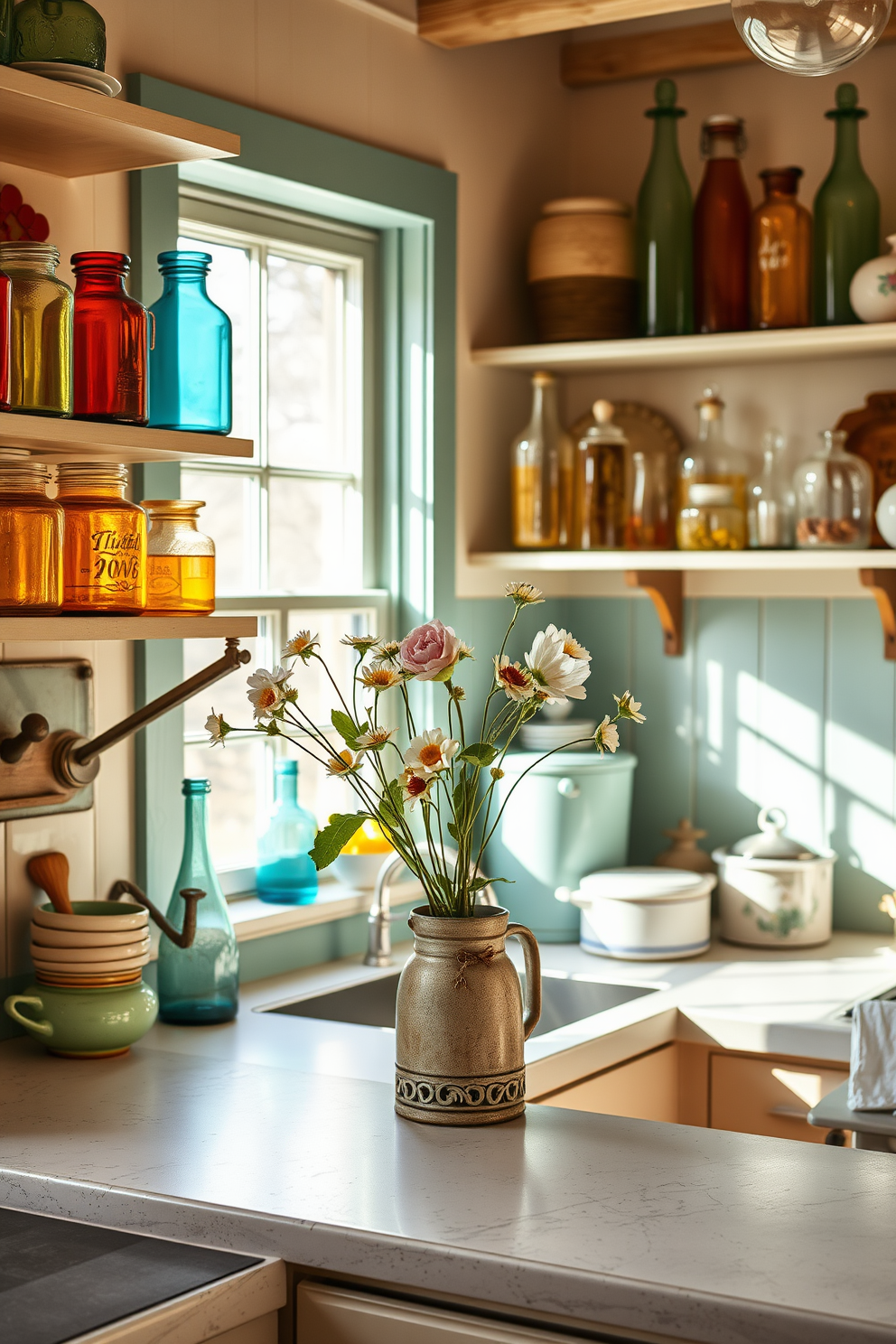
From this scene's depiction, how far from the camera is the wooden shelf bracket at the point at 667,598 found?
10.0ft

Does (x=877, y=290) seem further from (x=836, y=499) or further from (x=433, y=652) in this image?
(x=433, y=652)

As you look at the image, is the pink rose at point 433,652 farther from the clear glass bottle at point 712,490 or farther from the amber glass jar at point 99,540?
the clear glass bottle at point 712,490

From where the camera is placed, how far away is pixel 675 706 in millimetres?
3244

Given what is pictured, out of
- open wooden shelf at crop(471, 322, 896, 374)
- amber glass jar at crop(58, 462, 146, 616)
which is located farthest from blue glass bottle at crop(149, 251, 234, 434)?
open wooden shelf at crop(471, 322, 896, 374)

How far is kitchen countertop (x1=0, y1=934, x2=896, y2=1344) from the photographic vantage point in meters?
1.31

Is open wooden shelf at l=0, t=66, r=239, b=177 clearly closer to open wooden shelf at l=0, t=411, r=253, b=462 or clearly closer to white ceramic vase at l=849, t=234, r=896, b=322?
open wooden shelf at l=0, t=411, r=253, b=462

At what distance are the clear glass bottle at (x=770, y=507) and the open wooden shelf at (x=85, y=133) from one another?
1.33 meters

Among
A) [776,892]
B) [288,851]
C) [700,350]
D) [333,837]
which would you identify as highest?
[700,350]

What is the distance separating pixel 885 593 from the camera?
2.81 metres

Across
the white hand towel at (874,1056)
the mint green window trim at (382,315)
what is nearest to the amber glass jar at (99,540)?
the mint green window trim at (382,315)

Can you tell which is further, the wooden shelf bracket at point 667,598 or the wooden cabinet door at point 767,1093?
the wooden shelf bracket at point 667,598

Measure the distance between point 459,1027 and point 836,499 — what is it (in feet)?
4.69

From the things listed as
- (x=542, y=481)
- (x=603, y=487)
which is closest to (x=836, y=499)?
(x=603, y=487)

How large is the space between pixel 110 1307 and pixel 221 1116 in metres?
0.46
